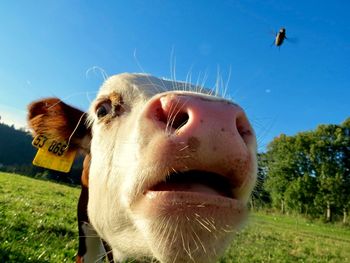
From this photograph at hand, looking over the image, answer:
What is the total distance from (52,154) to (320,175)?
48.2 meters

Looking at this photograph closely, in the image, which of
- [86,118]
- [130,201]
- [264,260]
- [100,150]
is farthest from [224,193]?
[264,260]

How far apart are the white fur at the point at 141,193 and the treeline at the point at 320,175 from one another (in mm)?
41294

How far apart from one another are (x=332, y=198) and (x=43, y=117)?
151ft

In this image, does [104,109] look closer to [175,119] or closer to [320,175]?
[175,119]

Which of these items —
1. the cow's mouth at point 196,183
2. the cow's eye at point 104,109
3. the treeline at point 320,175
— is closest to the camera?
the cow's mouth at point 196,183

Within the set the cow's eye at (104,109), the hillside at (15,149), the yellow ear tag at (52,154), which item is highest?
the hillside at (15,149)

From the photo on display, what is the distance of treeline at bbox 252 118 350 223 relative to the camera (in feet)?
150

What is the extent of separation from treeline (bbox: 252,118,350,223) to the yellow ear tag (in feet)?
130

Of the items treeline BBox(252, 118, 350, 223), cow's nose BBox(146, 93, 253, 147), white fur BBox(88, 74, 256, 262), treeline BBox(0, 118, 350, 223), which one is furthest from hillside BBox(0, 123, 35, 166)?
cow's nose BBox(146, 93, 253, 147)

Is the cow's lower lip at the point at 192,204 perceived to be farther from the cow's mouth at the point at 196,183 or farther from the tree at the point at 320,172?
the tree at the point at 320,172

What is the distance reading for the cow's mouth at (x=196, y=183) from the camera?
6.78 feet

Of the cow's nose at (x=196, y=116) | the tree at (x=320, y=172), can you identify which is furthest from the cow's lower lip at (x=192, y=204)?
the tree at (x=320, y=172)

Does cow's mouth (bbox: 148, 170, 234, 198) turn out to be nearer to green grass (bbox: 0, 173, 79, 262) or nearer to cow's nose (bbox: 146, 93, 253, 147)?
cow's nose (bbox: 146, 93, 253, 147)

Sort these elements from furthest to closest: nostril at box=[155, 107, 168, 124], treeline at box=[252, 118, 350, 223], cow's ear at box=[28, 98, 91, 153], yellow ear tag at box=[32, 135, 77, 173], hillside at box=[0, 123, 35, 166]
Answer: hillside at box=[0, 123, 35, 166] < treeline at box=[252, 118, 350, 223] < yellow ear tag at box=[32, 135, 77, 173] < cow's ear at box=[28, 98, 91, 153] < nostril at box=[155, 107, 168, 124]
